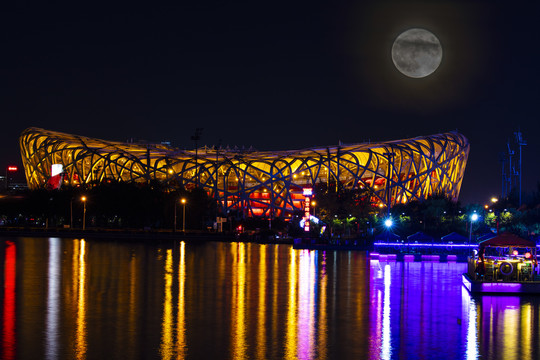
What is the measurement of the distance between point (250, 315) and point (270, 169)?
8318 centimetres

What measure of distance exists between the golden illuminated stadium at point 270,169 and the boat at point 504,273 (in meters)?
68.0

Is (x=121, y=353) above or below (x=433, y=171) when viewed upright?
below

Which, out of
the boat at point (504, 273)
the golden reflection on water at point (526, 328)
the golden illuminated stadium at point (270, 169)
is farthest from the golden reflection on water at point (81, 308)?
the golden illuminated stadium at point (270, 169)

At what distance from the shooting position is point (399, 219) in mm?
80312

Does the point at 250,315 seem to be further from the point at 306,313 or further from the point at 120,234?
the point at 120,234

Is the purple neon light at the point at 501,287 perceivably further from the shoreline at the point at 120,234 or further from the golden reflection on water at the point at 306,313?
the shoreline at the point at 120,234

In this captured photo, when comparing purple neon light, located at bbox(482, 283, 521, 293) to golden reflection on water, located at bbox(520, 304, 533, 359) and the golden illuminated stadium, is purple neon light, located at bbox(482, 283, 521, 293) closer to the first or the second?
golden reflection on water, located at bbox(520, 304, 533, 359)

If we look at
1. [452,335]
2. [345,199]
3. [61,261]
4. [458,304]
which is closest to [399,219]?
[345,199]

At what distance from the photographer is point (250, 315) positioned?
70.0 feet

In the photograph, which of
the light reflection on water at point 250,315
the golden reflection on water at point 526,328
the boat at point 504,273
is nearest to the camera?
the light reflection on water at point 250,315

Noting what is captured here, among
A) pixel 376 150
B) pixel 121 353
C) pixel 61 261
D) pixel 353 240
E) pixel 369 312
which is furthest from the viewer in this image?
pixel 376 150

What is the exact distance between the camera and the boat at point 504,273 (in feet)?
92.2

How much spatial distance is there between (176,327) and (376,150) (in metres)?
89.6

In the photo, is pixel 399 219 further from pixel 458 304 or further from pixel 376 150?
pixel 458 304
